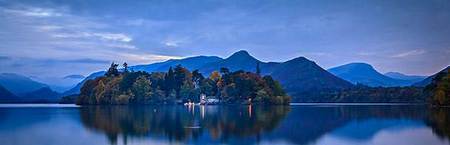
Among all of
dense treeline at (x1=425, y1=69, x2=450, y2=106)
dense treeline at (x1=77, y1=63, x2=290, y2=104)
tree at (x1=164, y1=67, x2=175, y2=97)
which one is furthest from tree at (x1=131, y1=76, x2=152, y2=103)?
dense treeline at (x1=425, y1=69, x2=450, y2=106)

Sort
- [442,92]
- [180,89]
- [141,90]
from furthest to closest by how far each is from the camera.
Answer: [180,89], [141,90], [442,92]

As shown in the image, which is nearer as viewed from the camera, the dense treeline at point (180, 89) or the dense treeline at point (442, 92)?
the dense treeline at point (442, 92)

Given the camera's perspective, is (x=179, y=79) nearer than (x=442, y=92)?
No

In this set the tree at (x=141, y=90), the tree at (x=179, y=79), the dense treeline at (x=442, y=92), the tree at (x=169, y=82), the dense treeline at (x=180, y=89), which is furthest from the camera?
the tree at (x=179, y=79)

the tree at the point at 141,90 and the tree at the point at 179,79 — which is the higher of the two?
the tree at the point at 179,79

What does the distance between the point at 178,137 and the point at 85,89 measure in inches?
4486

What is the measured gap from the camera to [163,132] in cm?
3675

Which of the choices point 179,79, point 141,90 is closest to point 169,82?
point 179,79

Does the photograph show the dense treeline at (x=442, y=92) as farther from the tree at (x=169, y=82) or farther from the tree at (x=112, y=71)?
the tree at (x=112, y=71)

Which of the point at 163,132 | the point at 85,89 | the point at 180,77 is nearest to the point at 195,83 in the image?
the point at 180,77

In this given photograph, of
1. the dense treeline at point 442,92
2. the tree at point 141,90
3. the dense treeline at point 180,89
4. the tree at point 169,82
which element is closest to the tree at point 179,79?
the dense treeline at point 180,89

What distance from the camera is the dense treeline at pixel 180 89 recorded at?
129m

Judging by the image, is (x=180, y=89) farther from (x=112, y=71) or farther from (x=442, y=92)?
(x=442, y=92)

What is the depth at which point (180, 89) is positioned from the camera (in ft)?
438
